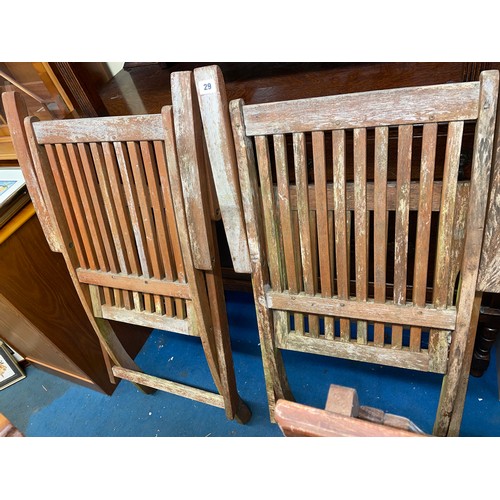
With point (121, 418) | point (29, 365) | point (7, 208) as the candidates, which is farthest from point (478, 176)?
point (29, 365)

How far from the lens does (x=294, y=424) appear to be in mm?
418

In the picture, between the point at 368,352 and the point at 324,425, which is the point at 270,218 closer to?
the point at 368,352

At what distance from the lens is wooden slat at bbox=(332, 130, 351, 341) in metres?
0.77

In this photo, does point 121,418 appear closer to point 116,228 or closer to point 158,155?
point 116,228

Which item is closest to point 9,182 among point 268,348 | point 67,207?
point 67,207

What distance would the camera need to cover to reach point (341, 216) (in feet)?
2.77

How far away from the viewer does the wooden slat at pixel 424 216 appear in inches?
28.1

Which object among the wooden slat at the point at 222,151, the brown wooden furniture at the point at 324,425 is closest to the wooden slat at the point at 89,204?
the wooden slat at the point at 222,151

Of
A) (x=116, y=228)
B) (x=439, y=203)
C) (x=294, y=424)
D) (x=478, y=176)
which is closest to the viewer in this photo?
(x=294, y=424)

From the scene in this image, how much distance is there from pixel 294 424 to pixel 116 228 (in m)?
0.80

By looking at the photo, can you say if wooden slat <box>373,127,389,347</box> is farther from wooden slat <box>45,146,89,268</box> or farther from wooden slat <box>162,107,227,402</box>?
wooden slat <box>45,146,89,268</box>

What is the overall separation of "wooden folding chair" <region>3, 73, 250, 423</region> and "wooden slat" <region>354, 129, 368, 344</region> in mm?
343

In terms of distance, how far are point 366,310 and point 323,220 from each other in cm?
24

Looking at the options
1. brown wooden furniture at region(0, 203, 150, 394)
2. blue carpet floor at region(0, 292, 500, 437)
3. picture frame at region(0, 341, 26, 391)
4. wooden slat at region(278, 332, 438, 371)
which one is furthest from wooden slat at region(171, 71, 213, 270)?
picture frame at region(0, 341, 26, 391)
